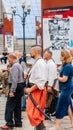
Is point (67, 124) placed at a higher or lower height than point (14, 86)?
lower

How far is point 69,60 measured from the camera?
830 centimetres

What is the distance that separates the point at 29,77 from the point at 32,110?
2.01 feet

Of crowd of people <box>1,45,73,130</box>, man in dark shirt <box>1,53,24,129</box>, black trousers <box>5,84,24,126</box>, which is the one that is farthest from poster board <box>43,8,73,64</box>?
black trousers <box>5,84,24,126</box>

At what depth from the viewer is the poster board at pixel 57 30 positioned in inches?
411

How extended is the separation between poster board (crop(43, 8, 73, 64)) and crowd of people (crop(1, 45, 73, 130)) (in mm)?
899

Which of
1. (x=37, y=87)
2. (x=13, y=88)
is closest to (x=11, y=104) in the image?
(x=13, y=88)

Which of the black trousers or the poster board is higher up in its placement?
the poster board

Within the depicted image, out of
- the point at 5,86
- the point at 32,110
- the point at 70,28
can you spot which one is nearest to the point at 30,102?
the point at 32,110

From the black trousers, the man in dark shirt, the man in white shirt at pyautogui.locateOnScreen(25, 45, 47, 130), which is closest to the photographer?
the man in white shirt at pyautogui.locateOnScreen(25, 45, 47, 130)

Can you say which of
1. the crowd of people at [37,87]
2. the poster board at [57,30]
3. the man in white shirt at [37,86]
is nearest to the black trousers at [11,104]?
the crowd of people at [37,87]

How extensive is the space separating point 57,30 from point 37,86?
3.04 metres

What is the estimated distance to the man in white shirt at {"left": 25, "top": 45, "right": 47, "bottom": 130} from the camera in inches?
307

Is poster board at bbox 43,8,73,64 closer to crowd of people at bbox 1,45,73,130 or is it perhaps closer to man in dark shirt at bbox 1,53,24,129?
crowd of people at bbox 1,45,73,130

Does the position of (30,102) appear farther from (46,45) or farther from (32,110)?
(46,45)
